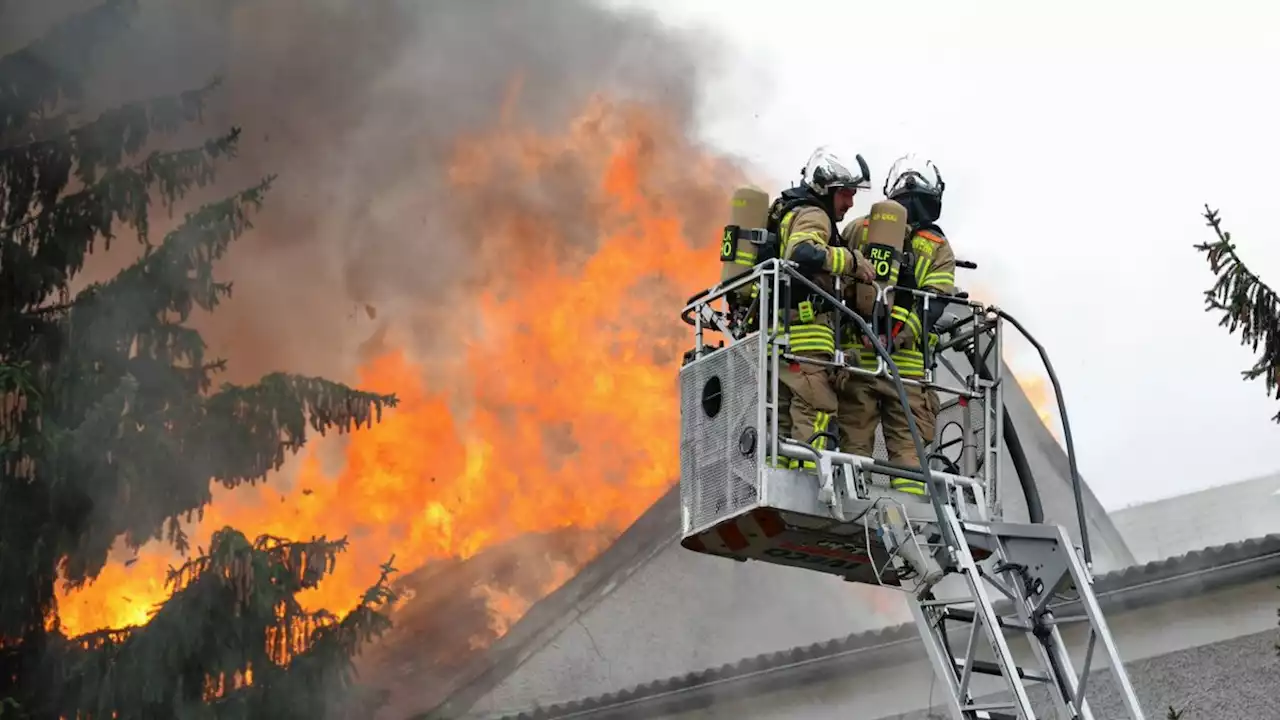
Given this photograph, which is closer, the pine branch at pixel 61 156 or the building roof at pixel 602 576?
the pine branch at pixel 61 156

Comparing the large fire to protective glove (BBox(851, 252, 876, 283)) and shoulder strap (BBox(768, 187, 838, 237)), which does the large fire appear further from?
protective glove (BBox(851, 252, 876, 283))

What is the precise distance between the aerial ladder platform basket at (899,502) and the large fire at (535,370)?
6.95 meters

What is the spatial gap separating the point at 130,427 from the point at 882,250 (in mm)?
6491

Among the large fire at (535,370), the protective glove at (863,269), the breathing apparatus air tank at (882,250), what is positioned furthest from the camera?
the large fire at (535,370)

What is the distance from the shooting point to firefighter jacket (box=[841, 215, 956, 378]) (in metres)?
7.98

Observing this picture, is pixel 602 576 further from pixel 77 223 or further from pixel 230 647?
pixel 77 223

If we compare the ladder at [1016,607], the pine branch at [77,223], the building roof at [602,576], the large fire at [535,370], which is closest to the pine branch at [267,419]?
the large fire at [535,370]

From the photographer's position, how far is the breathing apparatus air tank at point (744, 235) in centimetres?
812

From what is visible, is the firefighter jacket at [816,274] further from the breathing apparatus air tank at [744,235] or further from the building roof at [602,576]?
the building roof at [602,576]

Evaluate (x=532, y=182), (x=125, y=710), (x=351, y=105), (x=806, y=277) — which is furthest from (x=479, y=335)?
(x=806, y=277)

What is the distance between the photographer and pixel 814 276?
7793mm

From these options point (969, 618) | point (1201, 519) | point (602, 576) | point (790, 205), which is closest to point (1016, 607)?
point (969, 618)

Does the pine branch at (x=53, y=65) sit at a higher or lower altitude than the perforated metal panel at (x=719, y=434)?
higher

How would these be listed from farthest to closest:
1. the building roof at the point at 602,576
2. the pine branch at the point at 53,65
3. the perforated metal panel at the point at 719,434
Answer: the building roof at the point at 602,576
the pine branch at the point at 53,65
the perforated metal panel at the point at 719,434
